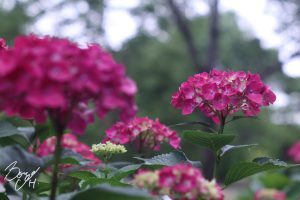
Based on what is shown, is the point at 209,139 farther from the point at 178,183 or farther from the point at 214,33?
the point at 214,33

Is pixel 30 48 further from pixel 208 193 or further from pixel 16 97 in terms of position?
pixel 208 193

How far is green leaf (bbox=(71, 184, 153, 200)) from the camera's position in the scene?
120 cm

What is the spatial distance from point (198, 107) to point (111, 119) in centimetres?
1425

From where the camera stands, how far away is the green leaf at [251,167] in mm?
1730

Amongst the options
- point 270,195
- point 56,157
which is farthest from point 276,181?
point 56,157

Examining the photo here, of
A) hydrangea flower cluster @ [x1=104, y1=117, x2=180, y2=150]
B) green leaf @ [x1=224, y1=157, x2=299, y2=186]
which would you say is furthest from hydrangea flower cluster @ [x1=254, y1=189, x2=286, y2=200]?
green leaf @ [x1=224, y1=157, x2=299, y2=186]

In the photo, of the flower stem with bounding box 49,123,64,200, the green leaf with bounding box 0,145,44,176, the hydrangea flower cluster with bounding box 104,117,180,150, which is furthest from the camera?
the hydrangea flower cluster with bounding box 104,117,180,150

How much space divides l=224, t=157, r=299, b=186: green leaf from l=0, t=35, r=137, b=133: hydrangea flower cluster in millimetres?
540

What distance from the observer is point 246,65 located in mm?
19984

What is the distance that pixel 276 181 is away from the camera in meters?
4.56

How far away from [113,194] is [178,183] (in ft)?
0.53

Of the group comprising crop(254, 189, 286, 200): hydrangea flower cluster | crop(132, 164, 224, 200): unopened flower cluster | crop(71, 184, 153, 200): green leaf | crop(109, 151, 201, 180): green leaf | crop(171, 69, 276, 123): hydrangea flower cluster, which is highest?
crop(171, 69, 276, 123): hydrangea flower cluster

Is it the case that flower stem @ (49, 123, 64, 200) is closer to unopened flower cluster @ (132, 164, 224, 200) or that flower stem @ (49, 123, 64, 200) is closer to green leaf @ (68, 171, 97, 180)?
unopened flower cluster @ (132, 164, 224, 200)

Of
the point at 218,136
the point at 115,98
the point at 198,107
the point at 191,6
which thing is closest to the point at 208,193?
the point at 115,98
